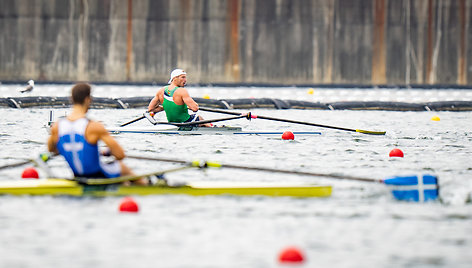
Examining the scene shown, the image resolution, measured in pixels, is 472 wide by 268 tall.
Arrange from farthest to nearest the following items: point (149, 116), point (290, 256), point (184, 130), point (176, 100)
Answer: point (184, 130)
point (149, 116)
point (176, 100)
point (290, 256)

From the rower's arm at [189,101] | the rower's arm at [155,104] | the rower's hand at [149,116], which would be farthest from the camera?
the rower's arm at [155,104]

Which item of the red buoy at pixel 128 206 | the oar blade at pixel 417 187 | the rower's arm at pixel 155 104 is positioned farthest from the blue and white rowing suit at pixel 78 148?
the rower's arm at pixel 155 104

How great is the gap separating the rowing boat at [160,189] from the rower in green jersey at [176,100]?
23.2 feet

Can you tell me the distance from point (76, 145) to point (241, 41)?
23300 millimetres

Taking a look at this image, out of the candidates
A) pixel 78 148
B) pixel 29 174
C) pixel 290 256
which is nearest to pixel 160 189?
pixel 78 148

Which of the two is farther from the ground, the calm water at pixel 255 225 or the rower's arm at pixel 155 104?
the rower's arm at pixel 155 104

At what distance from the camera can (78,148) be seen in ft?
31.0

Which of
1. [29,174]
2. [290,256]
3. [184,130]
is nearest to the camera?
[290,256]

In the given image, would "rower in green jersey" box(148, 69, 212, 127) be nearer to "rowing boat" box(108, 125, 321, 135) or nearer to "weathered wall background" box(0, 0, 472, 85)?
"rowing boat" box(108, 125, 321, 135)

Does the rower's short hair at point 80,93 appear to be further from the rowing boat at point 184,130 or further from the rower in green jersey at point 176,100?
the rowing boat at point 184,130

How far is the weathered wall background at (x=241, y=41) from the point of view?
32250 mm

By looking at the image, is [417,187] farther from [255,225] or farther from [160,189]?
[160,189]

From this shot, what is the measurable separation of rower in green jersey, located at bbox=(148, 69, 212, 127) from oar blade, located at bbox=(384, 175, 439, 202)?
7.50 m

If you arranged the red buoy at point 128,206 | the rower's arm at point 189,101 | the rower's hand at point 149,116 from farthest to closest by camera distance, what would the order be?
the rower's hand at point 149,116, the rower's arm at point 189,101, the red buoy at point 128,206
